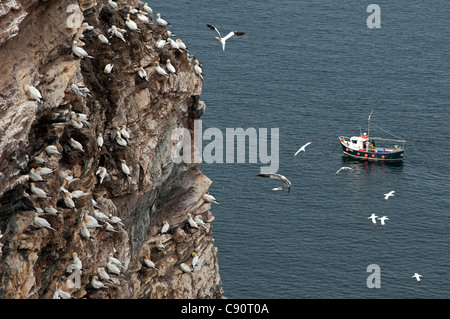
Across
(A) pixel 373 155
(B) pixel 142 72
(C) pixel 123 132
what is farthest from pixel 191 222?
(A) pixel 373 155

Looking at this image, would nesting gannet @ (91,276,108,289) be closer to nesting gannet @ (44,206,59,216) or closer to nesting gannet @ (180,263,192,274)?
nesting gannet @ (44,206,59,216)

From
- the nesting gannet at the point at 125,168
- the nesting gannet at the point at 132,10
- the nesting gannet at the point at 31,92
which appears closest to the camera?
the nesting gannet at the point at 31,92

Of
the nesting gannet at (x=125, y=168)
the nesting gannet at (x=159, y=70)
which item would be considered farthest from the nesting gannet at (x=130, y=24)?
the nesting gannet at (x=125, y=168)

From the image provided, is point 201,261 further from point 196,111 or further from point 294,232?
point 294,232

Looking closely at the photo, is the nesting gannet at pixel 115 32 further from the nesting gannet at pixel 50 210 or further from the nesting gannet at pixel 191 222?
the nesting gannet at pixel 191 222

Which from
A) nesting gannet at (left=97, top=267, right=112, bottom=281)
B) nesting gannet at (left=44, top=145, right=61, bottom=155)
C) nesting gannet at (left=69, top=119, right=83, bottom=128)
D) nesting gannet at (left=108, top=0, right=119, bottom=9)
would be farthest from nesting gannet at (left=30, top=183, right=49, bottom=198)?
nesting gannet at (left=108, top=0, right=119, bottom=9)
